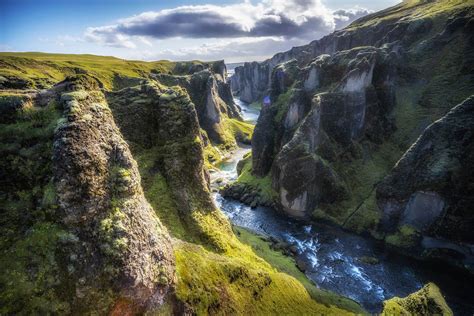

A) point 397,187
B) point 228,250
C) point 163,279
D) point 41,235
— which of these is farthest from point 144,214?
point 397,187

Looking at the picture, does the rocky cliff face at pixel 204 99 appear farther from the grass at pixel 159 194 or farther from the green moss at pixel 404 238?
the grass at pixel 159 194

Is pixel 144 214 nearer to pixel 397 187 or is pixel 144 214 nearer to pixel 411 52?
pixel 397 187

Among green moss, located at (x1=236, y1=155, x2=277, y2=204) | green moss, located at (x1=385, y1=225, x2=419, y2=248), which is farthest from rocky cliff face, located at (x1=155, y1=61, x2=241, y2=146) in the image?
green moss, located at (x1=385, y1=225, x2=419, y2=248)

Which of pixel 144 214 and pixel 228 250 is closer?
pixel 144 214

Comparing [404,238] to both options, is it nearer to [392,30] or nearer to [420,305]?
[420,305]

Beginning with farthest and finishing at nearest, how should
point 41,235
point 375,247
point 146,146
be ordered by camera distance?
point 375,247
point 146,146
point 41,235

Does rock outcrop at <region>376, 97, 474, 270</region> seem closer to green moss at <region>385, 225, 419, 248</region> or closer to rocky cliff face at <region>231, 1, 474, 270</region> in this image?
green moss at <region>385, 225, 419, 248</region>
